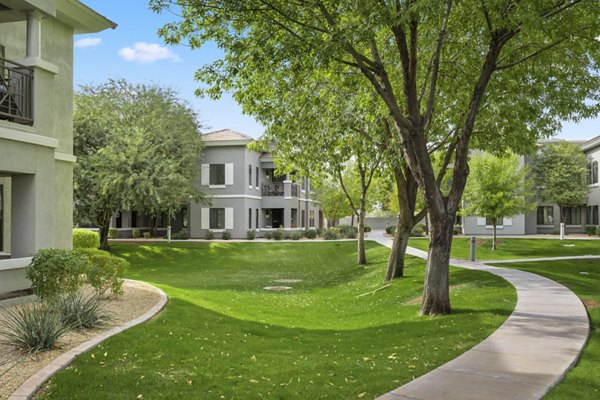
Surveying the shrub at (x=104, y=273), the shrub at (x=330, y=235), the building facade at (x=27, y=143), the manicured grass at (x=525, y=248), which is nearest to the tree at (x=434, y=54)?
the building facade at (x=27, y=143)

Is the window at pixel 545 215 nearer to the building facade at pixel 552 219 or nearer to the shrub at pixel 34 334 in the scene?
the building facade at pixel 552 219

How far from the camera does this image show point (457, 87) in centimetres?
1422

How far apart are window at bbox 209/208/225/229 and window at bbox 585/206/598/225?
29828mm

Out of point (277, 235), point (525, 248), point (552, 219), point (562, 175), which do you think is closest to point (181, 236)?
point (277, 235)

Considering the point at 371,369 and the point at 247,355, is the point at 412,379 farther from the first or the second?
the point at 247,355

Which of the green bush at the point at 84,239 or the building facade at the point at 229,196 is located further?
the building facade at the point at 229,196

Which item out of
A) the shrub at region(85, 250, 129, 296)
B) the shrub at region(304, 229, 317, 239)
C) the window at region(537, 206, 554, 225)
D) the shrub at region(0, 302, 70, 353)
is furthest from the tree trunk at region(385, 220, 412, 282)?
the window at region(537, 206, 554, 225)

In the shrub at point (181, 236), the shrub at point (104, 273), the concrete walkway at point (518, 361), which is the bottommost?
the concrete walkway at point (518, 361)

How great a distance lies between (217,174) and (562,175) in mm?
27266

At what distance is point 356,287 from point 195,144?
22.3 meters

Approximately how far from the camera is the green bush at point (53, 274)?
33.9ft

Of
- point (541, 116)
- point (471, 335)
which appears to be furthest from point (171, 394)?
point (541, 116)

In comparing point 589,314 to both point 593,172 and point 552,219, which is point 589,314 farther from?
point 552,219

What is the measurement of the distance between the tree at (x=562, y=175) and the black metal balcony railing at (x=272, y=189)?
2090cm
